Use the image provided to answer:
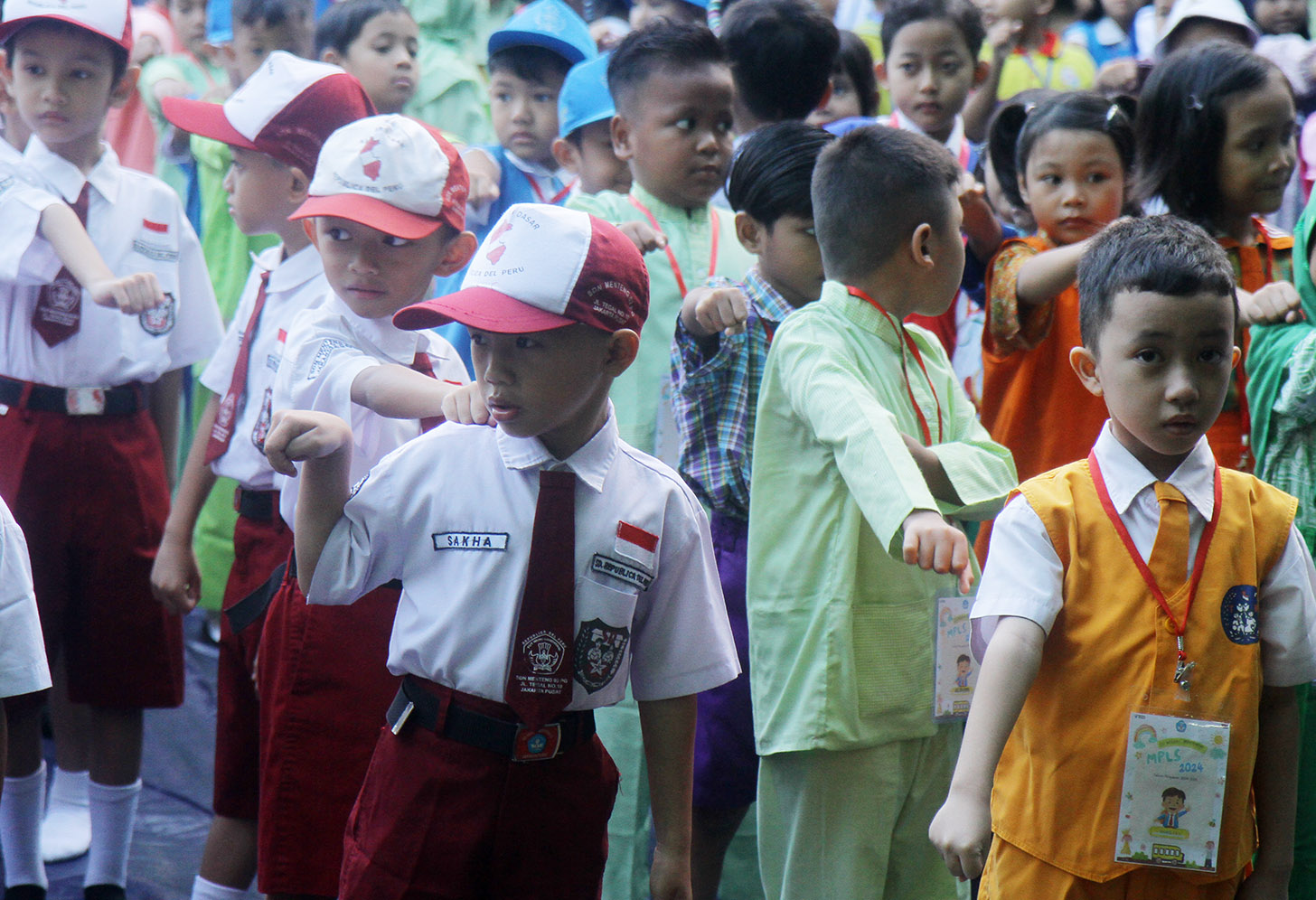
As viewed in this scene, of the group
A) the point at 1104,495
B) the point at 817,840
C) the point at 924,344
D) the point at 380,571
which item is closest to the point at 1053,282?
the point at 924,344

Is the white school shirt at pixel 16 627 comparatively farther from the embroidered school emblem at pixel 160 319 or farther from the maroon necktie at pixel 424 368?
the embroidered school emblem at pixel 160 319

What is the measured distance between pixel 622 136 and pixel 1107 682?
197cm

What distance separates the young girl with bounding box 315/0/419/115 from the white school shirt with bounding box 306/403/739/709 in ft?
10.3

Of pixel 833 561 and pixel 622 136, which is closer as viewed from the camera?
pixel 833 561

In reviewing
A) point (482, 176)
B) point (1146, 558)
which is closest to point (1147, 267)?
point (1146, 558)

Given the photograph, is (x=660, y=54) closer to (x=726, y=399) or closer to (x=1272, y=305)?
(x=726, y=399)

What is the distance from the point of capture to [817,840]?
2518mm

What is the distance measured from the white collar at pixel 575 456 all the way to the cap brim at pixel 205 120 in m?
1.39

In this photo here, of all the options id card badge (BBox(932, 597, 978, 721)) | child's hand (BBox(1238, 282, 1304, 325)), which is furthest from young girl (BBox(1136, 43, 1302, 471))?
id card badge (BBox(932, 597, 978, 721))

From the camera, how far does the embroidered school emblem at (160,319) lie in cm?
354

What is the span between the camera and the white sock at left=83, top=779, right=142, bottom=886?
344 cm

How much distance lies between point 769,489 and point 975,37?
94.5 inches

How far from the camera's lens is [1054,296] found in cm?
300

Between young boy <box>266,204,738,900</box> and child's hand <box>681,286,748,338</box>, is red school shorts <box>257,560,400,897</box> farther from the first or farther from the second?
child's hand <box>681,286,748,338</box>
